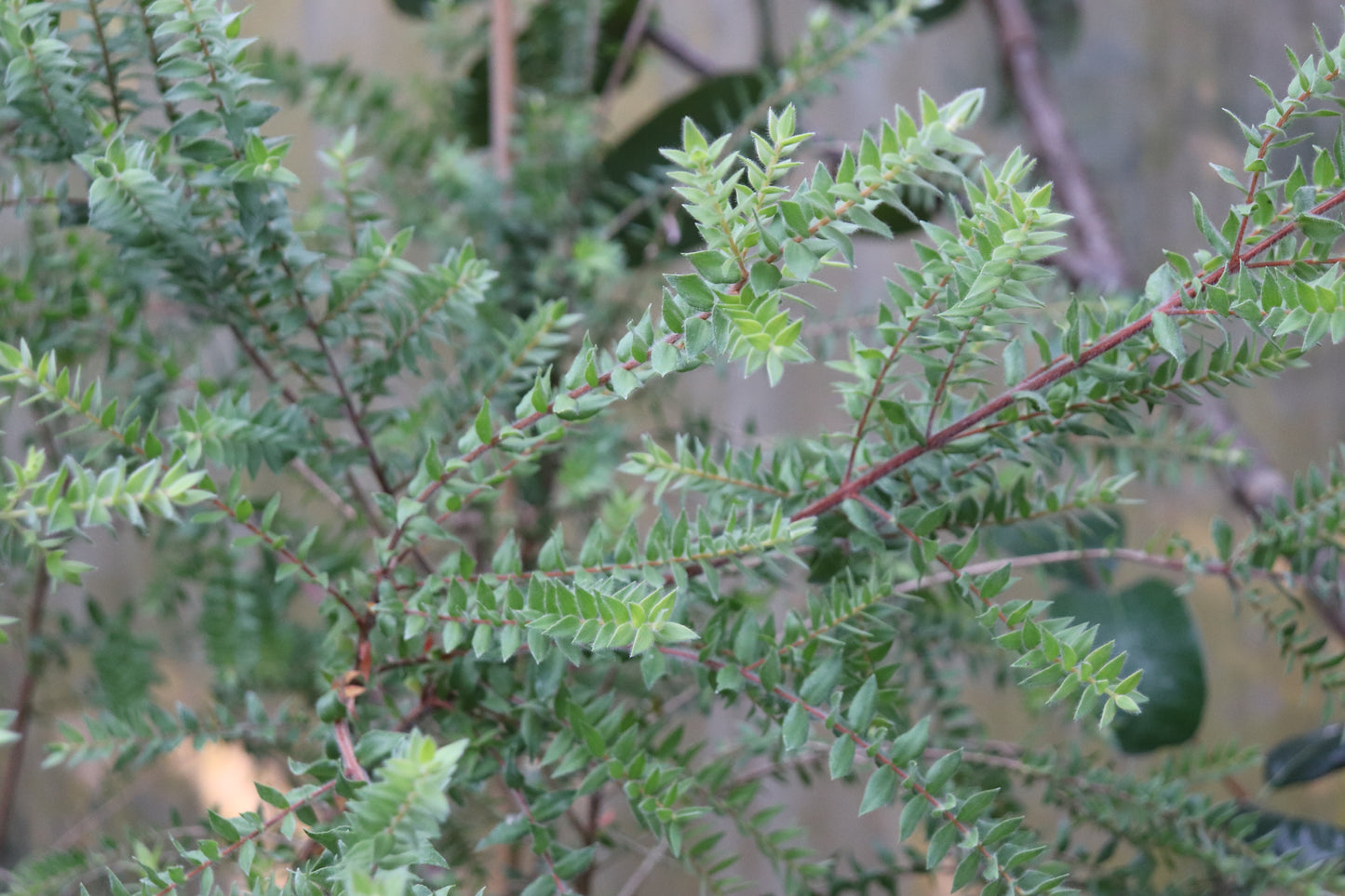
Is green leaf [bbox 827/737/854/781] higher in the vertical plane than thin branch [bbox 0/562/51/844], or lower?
higher

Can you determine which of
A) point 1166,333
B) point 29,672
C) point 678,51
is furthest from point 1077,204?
point 29,672

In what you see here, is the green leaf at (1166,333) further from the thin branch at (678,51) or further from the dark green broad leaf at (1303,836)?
the thin branch at (678,51)

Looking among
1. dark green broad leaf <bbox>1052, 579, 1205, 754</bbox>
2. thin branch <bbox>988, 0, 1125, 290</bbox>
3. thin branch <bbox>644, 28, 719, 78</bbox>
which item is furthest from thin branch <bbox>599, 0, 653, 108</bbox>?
dark green broad leaf <bbox>1052, 579, 1205, 754</bbox>

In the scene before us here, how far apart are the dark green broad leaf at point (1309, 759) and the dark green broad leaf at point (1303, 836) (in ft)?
0.13

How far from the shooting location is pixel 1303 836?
1.97 feet

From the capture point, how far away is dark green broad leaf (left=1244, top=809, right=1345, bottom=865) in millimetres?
577

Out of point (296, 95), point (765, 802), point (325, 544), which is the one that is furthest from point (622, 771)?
point (765, 802)

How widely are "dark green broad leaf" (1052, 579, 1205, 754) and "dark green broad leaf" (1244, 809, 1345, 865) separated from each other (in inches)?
2.6

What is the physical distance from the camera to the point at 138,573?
137cm

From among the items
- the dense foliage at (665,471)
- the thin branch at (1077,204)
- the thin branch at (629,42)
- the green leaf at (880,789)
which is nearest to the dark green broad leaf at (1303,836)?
the dense foliage at (665,471)

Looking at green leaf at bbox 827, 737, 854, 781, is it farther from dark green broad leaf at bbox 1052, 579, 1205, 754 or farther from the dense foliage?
dark green broad leaf at bbox 1052, 579, 1205, 754

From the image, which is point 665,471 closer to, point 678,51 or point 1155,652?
point 1155,652

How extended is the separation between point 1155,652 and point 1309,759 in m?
0.13

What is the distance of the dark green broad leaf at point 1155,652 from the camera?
637mm
